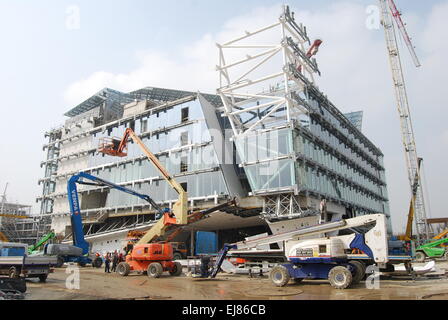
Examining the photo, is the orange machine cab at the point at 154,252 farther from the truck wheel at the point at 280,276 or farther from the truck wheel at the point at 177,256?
the truck wheel at the point at 280,276

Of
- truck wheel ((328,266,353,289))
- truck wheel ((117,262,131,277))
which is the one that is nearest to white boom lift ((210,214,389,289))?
truck wheel ((328,266,353,289))

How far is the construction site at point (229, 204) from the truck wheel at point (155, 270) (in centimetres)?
8

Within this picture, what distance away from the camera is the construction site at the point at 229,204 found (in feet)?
52.1

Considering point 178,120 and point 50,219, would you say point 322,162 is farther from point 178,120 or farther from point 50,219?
point 50,219

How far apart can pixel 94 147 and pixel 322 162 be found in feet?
118

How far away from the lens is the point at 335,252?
15.4m

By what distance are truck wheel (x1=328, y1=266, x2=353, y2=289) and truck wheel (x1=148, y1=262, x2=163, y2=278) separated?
39.6ft

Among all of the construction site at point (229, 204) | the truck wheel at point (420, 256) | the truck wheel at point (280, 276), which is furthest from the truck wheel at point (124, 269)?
the truck wheel at point (420, 256)

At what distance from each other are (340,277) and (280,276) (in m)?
2.97

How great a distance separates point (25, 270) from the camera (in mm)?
19406

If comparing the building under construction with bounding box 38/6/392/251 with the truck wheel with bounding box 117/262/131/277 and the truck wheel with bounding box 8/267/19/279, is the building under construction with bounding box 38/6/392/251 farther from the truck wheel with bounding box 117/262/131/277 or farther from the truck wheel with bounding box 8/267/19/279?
the truck wheel with bounding box 8/267/19/279

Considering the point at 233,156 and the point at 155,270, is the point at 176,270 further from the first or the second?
the point at 233,156
